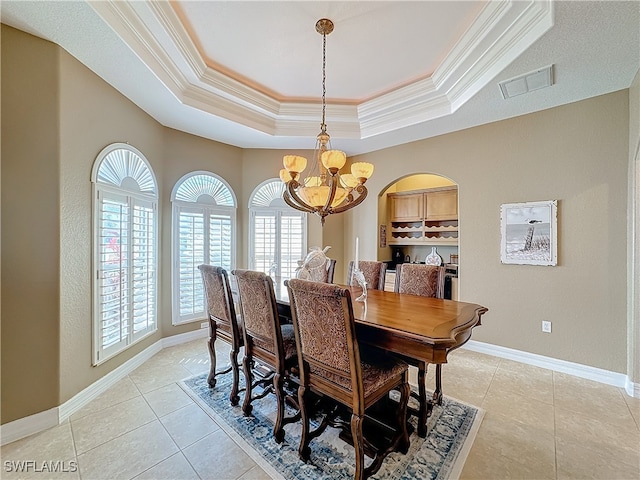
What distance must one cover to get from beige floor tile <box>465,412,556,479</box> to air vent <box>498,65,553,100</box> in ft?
9.74

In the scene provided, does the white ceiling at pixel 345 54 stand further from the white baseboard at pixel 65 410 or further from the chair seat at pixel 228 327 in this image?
the white baseboard at pixel 65 410

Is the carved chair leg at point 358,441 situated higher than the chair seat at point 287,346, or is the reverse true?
the chair seat at point 287,346

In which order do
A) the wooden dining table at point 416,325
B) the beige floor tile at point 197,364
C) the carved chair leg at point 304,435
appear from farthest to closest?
the beige floor tile at point 197,364, the carved chair leg at point 304,435, the wooden dining table at point 416,325

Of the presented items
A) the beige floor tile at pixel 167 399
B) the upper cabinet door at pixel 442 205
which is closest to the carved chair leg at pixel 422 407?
the beige floor tile at pixel 167 399

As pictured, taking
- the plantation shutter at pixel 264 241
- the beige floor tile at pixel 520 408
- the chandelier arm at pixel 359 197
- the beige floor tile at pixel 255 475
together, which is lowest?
the beige floor tile at pixel 255 475

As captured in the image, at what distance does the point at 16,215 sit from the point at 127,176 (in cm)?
114

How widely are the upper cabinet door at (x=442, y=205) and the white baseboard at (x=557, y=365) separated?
2254 mm

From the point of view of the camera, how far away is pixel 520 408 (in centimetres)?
240

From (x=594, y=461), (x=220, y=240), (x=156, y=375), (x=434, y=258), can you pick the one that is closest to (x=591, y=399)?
(x=594, y=461)

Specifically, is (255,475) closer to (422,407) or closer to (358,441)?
(358,441)

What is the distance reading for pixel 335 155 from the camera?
232 centimetres

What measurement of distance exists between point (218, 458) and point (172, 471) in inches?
10.5

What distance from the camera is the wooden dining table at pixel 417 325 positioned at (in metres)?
1.53

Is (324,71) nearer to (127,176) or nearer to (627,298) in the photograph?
(127,176)
